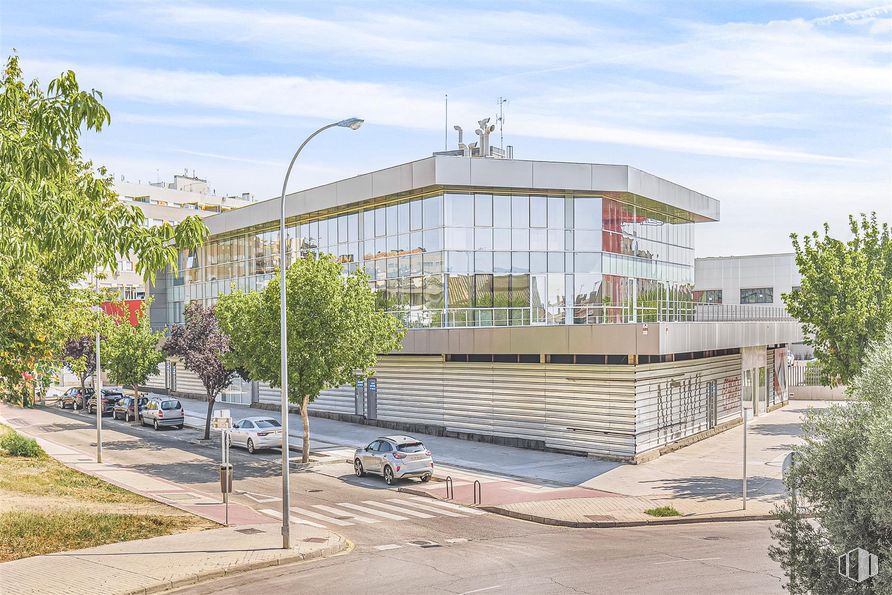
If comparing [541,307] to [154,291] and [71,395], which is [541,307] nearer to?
[71,395]

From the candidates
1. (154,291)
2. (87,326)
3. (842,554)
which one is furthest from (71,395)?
(842,554)

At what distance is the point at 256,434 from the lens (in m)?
34.6

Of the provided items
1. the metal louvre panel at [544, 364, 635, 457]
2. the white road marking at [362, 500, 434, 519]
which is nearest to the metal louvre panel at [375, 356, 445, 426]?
the metal louvre panel at [544, 364, 635, 457]

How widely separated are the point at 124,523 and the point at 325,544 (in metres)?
5.51

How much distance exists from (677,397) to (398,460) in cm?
1326

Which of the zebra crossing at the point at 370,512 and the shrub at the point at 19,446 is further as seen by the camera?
the shrub at the point at 19,446

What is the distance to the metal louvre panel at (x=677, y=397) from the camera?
31875mm

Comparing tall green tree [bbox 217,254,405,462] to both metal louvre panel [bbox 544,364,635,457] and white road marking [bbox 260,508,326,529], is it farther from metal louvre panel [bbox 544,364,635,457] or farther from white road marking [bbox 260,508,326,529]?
metal louvre panel [bbox 544,364,635,457]

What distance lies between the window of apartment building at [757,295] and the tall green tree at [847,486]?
70.7 metres

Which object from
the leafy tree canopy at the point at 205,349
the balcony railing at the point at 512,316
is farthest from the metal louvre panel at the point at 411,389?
the leafy tree canopy at the point at 205,349

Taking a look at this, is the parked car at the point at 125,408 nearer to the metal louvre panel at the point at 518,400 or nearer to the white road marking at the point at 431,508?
the metal louvre panel at the point at 518,400

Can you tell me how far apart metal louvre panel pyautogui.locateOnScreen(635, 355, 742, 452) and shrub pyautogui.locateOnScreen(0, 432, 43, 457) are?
2335 centimetres

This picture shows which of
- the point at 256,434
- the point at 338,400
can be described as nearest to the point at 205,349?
the point at 256,434

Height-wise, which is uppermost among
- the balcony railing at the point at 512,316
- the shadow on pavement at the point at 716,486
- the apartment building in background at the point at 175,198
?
the apartment building in background at the point at 175,198
